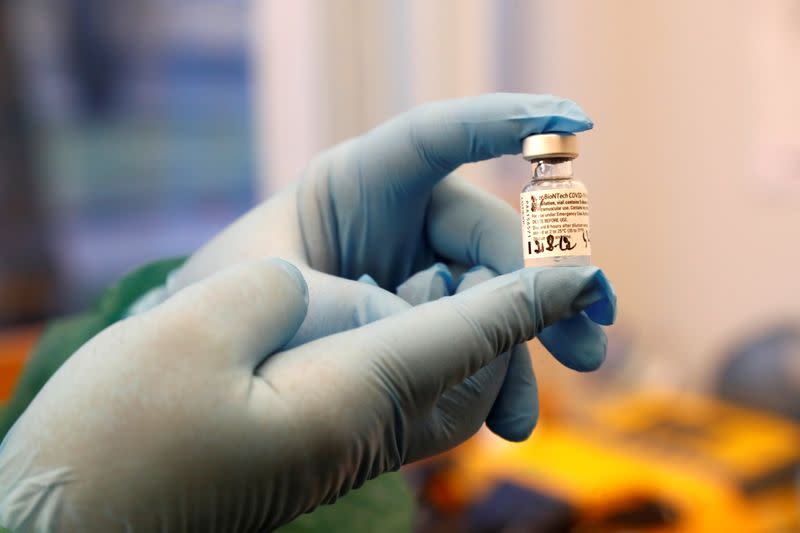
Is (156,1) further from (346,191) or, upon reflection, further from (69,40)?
(346,191)

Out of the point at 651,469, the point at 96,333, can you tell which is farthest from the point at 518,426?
the point at 651,469

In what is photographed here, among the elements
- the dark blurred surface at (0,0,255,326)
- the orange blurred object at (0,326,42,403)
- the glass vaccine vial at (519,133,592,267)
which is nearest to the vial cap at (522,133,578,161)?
the glass vaccine vial at (519,133,592,267)

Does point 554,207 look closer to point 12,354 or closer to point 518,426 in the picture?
point 518,426

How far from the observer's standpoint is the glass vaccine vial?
1.59 feet

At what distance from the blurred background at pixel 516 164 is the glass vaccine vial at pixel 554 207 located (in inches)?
33.6

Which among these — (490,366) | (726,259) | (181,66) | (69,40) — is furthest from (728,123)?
(69,40)

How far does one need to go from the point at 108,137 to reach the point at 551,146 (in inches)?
61.3

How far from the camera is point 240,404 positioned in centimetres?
40

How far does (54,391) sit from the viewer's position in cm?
40

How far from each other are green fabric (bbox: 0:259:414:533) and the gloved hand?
122 millimetres

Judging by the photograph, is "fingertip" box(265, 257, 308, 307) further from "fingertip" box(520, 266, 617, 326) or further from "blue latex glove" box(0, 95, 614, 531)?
"fingertip" box(520, 266, 617, 326)

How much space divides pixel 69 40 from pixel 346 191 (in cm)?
141

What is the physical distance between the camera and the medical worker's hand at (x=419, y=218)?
563 millimetres

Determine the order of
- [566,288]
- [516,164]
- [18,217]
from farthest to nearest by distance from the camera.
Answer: [18,217] → [516,164] → [566,288]
